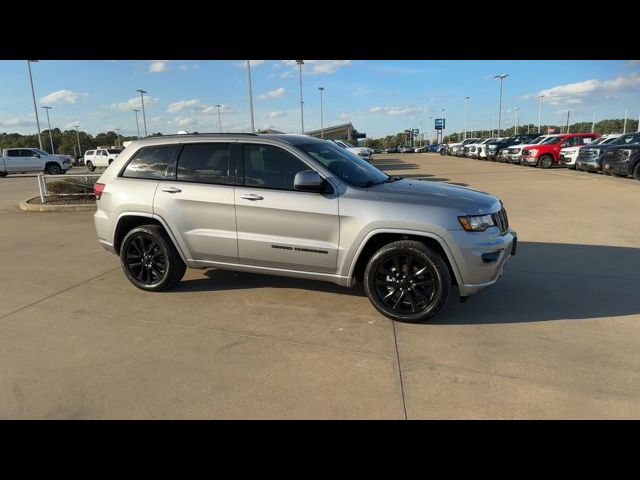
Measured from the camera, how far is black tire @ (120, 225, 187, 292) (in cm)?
505

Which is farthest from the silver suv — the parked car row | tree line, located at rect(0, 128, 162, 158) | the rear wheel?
tree line, located at rect(0, 128, 162, 158)

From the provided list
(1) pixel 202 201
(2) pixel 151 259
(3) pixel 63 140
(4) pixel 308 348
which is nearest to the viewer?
(4) pixel 308 348

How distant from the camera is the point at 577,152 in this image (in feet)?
70.8

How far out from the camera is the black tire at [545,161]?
2396 cm

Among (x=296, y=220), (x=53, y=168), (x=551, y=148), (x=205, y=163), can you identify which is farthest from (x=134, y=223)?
(x=53, y=168)

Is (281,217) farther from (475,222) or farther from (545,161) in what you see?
(545,161)

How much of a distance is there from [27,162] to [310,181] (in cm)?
3336

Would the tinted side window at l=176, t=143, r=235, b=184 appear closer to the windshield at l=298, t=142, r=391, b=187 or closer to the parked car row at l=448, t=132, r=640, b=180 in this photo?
the windshield at l=298, t=142, r=391, b=187

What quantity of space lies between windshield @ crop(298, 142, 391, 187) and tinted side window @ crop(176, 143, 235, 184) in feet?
2.80

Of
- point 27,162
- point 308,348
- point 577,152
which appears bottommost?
point 308,348

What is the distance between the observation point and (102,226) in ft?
17.4

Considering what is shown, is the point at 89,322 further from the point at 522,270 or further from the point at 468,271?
the point at 522,270
